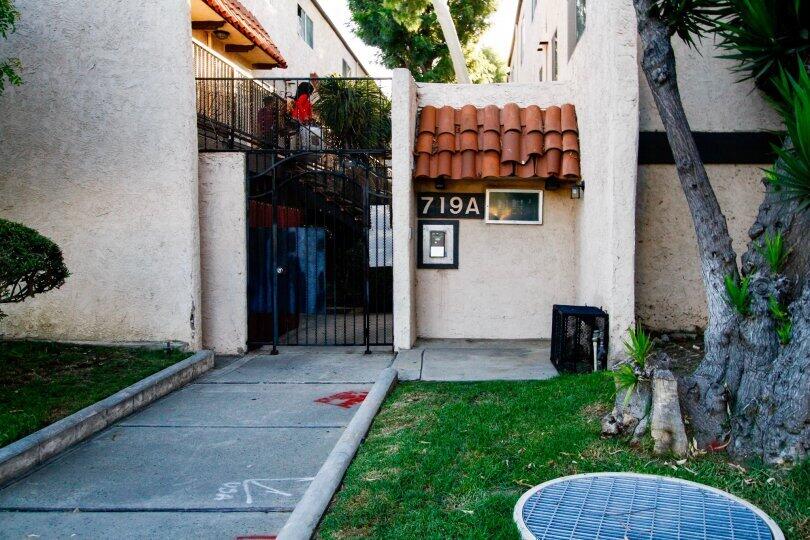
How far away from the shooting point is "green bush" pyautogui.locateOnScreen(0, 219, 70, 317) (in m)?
6.18

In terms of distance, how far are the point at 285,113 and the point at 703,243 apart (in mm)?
8024

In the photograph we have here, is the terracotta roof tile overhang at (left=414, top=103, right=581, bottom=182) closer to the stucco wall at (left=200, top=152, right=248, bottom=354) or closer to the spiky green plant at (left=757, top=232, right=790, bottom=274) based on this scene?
the stucco wall at (left=200, top=152, right=248, bottom=354)

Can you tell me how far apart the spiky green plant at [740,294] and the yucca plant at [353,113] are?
854 centimetres

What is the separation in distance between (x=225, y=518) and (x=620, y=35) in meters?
6.21

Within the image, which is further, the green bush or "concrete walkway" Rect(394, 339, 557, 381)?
"concrete walkway" Rect(394, 339, 557, 381)

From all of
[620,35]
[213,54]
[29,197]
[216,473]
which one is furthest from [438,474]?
[213,54]

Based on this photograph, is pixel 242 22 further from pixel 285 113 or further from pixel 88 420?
pixel 88 420

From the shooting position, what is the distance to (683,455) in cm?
444

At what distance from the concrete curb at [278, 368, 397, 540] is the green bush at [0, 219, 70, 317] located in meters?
3.49

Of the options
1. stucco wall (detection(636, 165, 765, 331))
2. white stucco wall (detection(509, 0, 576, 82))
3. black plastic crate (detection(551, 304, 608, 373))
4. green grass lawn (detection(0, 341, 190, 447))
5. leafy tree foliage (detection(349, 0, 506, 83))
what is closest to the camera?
green grass lawn (detection(0, 341, 190, 447))

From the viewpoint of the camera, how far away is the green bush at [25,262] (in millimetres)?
6180

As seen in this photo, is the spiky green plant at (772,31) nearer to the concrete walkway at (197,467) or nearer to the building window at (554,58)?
the concrete walkway at (197,467)

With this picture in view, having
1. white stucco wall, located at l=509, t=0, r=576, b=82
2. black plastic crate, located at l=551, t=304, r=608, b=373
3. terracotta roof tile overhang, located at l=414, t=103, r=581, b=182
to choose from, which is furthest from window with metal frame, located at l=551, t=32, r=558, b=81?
black plastic crate, located at l=551, t=304, r=608, b=373

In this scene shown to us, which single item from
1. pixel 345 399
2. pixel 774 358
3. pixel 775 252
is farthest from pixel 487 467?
pixel 345 399
